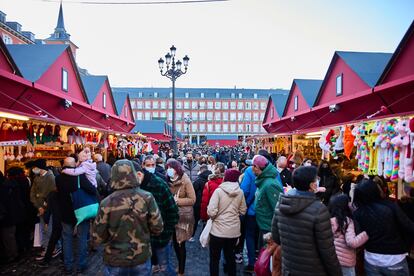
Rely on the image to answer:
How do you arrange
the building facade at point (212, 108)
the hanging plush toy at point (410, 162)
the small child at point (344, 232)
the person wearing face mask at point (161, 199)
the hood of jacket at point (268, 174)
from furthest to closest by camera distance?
the building facade at point (212, 108) → the hood of jacket at point (268, 174) → the hanging plush toy at point (410, 162) → the person wearing face mask at point (161, 199) → the small child at point (344, 232)

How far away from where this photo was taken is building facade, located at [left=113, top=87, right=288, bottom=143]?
93.8m

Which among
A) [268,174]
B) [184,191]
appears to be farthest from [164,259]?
[268,174]

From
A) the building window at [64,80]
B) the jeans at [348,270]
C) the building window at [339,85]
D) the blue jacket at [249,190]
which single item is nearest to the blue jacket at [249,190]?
the blue jacket at [249,190]

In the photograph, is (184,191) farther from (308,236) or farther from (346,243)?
Answer: (308,236)

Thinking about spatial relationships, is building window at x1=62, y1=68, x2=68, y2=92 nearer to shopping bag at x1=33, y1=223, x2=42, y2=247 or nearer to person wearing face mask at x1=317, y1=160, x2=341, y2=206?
shopping bag at x1=33, y1=223, x2=42, y2=247

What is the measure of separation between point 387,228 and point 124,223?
9.08ft

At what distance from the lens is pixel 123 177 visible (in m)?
3.49

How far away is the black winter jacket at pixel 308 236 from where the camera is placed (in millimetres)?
3107

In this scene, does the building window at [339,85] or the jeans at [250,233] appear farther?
the building window at [339,85]

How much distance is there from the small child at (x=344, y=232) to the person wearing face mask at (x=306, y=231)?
76cm

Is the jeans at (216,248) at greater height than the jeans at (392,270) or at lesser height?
lesser

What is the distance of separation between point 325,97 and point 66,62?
13.6 meters

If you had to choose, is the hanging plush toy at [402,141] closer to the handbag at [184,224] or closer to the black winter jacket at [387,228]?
the black winter jacket at [387,228]

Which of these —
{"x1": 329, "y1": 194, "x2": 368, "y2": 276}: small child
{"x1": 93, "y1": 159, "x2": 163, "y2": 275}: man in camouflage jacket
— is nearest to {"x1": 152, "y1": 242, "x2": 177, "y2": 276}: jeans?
{"x1": 93, "y1": 159, "x2": 163, "y2": 275}: man in camouflage jacket
